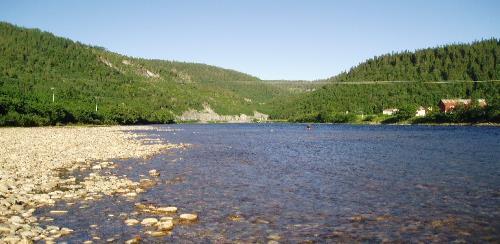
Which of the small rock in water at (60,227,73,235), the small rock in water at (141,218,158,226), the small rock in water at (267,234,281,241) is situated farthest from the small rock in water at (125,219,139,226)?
the small rock in water at (267,234,281,241)

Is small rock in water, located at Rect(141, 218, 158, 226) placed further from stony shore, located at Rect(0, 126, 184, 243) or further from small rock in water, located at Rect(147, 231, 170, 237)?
stony shore, located at Rect(0, 126, 184, 243)

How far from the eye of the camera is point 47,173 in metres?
23.3

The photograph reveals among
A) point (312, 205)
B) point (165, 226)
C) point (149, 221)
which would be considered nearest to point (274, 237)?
point (165, 226)

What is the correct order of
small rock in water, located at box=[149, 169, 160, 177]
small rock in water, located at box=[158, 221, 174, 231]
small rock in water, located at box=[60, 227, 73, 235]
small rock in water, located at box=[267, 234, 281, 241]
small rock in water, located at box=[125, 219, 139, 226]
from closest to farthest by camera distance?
small rock in water, located at box=[60, 227, 73, 235], small rock in water, located at box=[267, 234, 281, 241], small rock in water, located at box=[158, 221, 174, 231], small rock in water, located at box=[125, 219, 139, 226], small rock in water, located at box=[149, 169, 160, 177]

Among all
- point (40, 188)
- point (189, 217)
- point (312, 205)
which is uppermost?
point (40, 188)

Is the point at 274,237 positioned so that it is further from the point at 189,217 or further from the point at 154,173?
the point at 154,173

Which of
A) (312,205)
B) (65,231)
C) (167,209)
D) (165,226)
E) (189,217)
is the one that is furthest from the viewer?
(312,205)

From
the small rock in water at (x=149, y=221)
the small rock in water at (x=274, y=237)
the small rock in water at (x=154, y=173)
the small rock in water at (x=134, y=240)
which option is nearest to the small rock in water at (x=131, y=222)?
the small rock in water at (x=149, y=221)

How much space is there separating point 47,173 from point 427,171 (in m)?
24.4

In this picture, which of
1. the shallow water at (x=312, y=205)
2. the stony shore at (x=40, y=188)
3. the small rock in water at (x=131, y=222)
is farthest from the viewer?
the small rock in water at (x=131, y=222)

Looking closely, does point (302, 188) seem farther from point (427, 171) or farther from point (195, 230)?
point (427, 171)

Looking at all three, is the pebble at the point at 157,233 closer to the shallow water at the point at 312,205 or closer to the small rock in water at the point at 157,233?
the small rock in water at the point at 157,233

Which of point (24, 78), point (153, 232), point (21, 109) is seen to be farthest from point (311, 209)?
point (24, 78)

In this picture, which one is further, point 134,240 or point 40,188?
point 40,188
